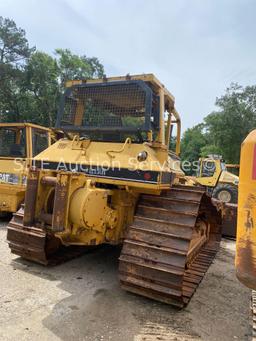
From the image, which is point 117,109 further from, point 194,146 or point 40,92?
point 194,146

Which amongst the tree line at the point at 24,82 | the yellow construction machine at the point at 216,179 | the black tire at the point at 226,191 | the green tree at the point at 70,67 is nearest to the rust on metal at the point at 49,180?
the black tire at the point at 226,191

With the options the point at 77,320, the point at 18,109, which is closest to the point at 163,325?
the point at 77,320

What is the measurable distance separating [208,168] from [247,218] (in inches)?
499

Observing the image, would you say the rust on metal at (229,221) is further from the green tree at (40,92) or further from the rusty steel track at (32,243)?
the green tree at (40,92)

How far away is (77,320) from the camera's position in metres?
2.79

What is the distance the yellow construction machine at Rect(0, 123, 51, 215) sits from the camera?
6.28m

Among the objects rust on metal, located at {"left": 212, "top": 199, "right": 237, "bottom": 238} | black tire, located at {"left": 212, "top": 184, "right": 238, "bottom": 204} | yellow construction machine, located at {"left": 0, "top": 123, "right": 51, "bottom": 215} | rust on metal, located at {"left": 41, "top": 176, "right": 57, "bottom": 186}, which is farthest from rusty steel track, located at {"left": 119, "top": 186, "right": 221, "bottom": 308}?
black tire, located at {"left": 212, "top": 184, "right": 238, "bottom": 204}

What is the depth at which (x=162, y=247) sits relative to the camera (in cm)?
310

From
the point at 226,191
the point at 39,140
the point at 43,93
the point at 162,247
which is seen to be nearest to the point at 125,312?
the point at 162,247

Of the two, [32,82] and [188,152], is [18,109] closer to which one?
[32,82]

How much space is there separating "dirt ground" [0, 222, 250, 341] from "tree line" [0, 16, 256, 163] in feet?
65.9

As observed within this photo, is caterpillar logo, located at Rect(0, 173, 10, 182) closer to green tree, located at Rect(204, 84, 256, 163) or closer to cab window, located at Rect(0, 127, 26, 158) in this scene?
cab window, located at Rect(0, 127, 26, 158)

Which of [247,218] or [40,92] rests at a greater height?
[40,92]

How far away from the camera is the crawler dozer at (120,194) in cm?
310
